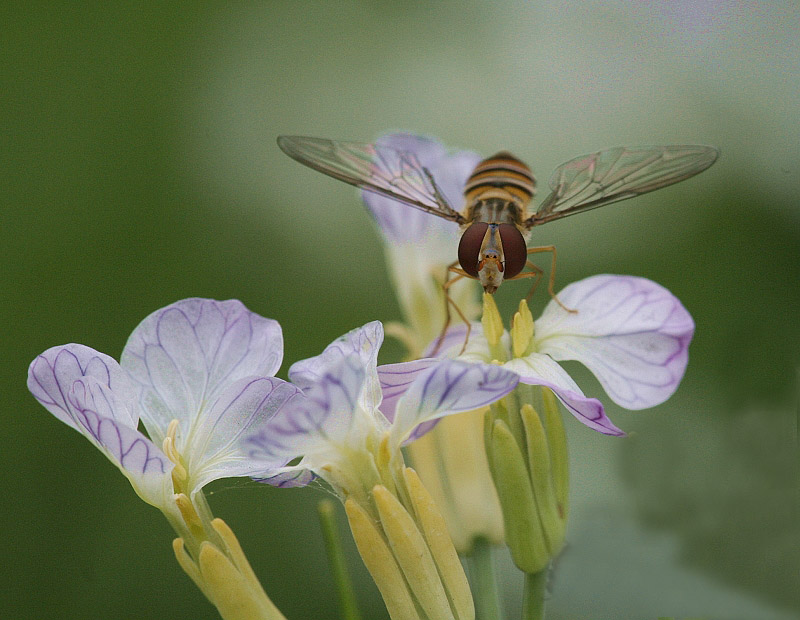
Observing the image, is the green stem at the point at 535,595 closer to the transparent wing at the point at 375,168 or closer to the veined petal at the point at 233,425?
the veined petal at the point at 233,425

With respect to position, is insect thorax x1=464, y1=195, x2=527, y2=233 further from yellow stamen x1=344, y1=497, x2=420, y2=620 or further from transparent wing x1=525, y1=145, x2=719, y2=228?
yellow stamen x1=344, y1=497, x2=420, y2=620

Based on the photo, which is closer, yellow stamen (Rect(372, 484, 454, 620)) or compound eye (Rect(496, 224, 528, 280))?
yellow stamen (Rect(372, 484, 454, 620))

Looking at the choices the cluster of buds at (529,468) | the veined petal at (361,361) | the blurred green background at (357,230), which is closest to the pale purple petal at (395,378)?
the veined petal at (361,361)

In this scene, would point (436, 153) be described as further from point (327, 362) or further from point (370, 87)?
point (370, 87)

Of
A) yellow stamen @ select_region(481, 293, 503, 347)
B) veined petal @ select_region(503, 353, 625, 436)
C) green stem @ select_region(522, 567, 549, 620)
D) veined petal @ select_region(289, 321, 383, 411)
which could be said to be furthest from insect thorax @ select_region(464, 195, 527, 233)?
green stem @ select_region(522, 567, 549, 620)

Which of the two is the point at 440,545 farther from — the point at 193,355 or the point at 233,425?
the point at 193,355

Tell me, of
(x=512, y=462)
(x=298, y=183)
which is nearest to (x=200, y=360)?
(x=512, y=462)
